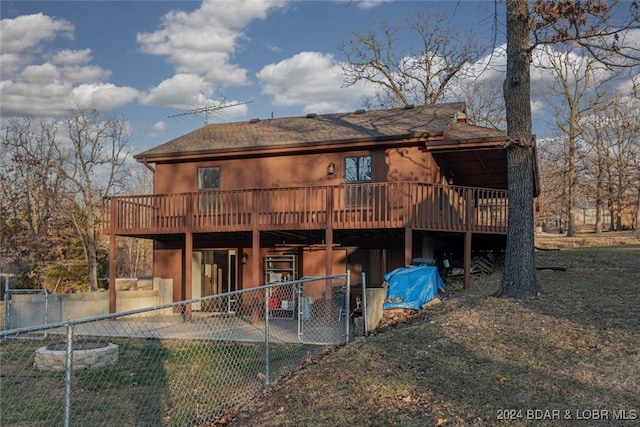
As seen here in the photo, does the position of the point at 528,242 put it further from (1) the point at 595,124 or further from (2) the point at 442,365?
(1) the point at 595,124

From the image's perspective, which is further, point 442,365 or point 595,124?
point 595,124

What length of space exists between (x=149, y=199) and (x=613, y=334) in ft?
44.6

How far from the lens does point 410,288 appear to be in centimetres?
1033

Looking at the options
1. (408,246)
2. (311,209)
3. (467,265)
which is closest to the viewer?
(408,246)

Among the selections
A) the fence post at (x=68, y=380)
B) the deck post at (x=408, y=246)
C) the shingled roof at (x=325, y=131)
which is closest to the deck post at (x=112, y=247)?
the shingled roof at (x=325, y=131)

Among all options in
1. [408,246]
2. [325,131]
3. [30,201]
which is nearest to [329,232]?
[408,246]

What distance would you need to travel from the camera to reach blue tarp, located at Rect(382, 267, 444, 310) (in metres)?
10.1

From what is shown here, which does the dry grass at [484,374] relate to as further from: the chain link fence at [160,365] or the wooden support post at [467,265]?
the wooden support post at [467,265]

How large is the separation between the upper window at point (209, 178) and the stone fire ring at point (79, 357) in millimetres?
8116

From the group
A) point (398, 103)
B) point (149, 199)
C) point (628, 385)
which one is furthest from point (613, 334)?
point (398, 103)

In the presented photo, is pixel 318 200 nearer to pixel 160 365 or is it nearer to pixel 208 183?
pixel 208 183

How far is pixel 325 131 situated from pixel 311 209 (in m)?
3.09

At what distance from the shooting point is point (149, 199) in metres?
16.5

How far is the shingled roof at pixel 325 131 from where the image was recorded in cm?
1433
